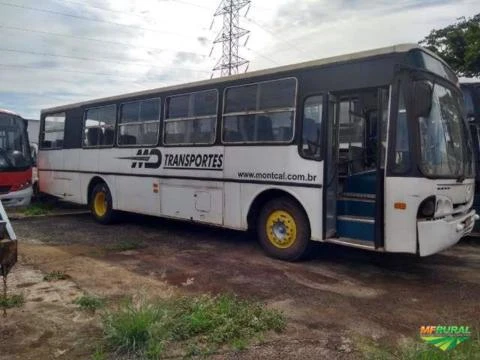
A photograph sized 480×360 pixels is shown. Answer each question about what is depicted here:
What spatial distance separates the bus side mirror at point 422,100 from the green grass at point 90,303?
4173mm

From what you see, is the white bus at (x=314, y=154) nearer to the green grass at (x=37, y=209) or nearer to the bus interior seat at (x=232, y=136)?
the bus interior seat at (x=232, y=136)

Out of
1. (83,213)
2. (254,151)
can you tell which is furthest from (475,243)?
(83,213)

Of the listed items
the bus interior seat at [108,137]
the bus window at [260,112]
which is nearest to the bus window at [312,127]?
the bus window at [260,112]

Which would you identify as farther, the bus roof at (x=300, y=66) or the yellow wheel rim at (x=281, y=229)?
the yellow wheel rim at (x=281, y=229)

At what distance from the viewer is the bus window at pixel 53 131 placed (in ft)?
38.2

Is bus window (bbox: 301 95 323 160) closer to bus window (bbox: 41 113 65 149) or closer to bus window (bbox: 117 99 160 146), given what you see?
bus window (bbox: 117 99 160 146)

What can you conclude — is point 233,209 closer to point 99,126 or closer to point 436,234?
point 436,234

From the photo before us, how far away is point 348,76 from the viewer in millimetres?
6090

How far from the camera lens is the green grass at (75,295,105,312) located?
4773 mm

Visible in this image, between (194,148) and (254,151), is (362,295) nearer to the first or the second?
(254,151)

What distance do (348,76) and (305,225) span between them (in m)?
2.13

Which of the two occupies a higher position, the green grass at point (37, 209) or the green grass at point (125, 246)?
the green grass at point (37, 209)

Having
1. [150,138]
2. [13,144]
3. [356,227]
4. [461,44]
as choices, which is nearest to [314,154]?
[356,227]

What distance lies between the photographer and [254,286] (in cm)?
564
